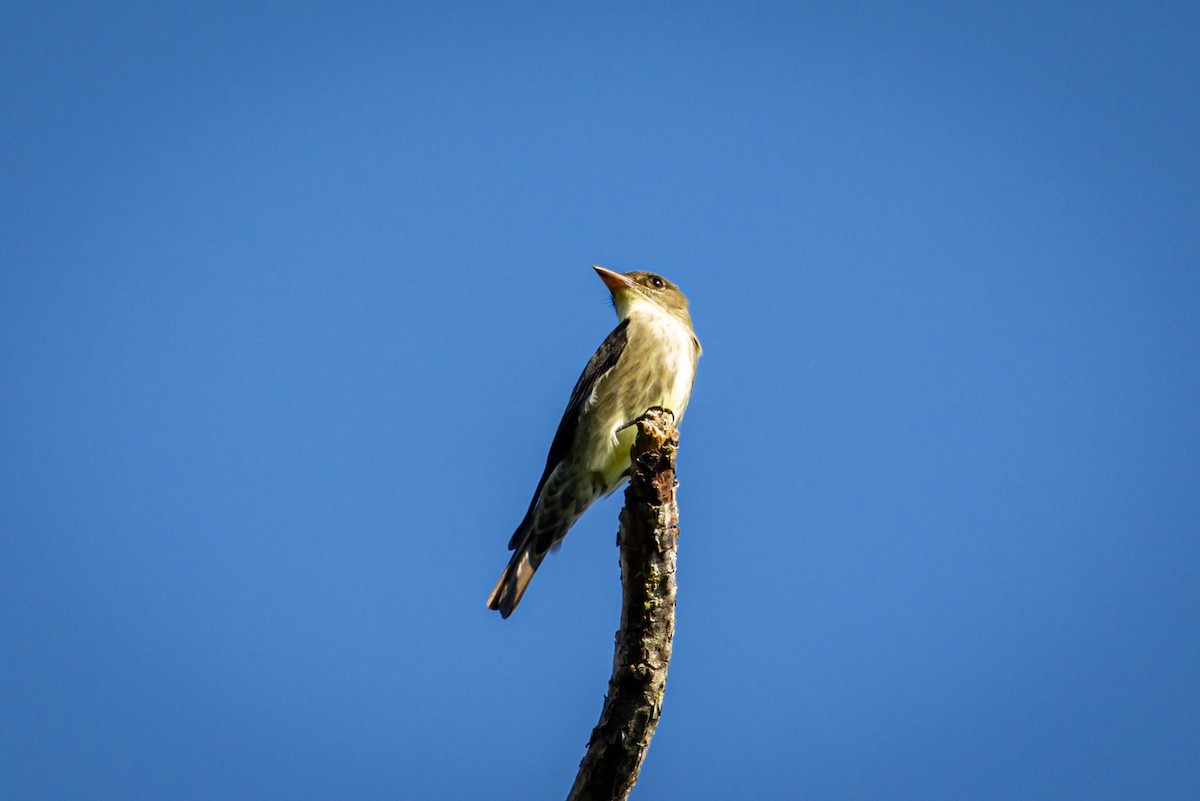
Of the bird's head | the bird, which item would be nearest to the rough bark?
the bird

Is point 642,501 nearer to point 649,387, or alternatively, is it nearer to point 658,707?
point 658,707

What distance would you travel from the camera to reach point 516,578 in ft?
24.5

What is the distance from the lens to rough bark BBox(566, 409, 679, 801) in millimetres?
4816

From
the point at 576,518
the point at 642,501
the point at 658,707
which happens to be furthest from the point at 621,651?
the point at 576,518

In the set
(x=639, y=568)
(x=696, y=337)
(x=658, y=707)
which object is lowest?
(x=658, y=707)

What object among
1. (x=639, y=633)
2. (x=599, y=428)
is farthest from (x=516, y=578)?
(x=639, y=633)

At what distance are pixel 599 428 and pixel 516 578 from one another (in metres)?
1.21

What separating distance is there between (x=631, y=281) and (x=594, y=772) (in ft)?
16.8

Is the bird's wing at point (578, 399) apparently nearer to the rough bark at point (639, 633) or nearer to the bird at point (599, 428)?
the bird at point (599, 428)

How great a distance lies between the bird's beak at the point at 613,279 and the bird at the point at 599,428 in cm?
69

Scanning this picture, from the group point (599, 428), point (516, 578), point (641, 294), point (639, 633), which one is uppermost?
point (641, 294)

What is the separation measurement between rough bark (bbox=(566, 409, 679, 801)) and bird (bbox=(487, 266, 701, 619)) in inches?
83.7

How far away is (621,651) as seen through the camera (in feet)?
16.6

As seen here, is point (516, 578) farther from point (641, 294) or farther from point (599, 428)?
point (641, 294)
